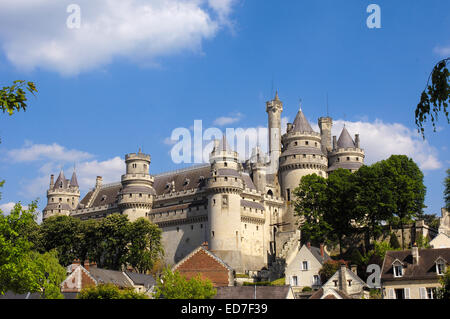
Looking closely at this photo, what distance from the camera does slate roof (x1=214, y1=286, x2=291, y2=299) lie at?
50781mm

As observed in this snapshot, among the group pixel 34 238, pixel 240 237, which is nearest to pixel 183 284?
pixel 240 237

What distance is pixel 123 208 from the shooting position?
9581cm

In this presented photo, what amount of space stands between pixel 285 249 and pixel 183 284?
30.0 metres

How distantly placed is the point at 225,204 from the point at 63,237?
24.7 metres

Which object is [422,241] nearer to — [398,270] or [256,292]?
[398,270]

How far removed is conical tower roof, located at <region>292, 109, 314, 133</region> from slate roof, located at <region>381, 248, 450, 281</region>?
131 ft

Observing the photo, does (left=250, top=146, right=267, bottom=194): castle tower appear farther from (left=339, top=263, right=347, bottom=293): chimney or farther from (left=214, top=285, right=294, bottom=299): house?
(left=214, top=285, right=294, bottom=299): house

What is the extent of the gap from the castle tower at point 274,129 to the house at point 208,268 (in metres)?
29.0

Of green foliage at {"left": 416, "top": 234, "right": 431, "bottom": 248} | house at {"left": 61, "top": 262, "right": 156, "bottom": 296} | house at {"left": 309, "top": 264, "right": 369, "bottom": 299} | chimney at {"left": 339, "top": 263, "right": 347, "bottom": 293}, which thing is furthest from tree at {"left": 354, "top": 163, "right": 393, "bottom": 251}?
house at {"left": 61, "top": 262, "right": 156, "bottom": 296}

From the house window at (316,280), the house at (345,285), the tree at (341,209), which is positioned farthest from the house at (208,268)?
the tree at (341,209)

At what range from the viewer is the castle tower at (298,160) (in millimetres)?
90375

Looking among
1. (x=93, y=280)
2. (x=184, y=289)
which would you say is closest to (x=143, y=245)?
(x=93, y=280)

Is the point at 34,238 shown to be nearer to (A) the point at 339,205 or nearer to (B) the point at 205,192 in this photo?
(B) the point at 205,192

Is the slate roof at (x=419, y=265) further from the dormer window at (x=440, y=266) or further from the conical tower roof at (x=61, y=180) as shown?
the conical tower roof at (x=61, y=180)
